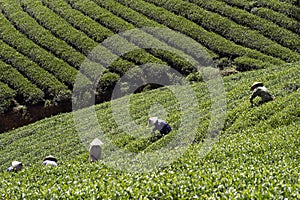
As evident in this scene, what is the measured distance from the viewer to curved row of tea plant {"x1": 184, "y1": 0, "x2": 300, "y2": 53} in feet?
138

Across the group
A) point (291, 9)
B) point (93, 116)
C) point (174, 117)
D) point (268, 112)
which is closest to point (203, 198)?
point (268, 112)

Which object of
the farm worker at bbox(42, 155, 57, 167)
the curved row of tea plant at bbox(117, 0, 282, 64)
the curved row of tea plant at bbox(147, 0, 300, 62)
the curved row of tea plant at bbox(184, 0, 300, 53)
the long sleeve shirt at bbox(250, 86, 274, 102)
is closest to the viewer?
the farm worker at bbox(42, 155, 57, 167)

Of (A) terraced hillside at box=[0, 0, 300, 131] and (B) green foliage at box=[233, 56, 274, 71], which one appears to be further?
(A) terraced hillside at box=[0, 0, 300, 131]

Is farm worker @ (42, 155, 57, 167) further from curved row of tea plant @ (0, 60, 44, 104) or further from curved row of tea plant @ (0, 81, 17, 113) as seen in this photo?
curved row of tea plant @ (0, 81, 17, 113)

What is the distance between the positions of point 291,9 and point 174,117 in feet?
83.2

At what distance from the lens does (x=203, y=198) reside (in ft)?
38.1

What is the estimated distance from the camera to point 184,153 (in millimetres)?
18750

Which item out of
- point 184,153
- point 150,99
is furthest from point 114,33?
point 184,153

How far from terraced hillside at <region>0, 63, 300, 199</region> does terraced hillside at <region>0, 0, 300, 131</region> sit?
213 inches

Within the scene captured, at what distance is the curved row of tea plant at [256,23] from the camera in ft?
138

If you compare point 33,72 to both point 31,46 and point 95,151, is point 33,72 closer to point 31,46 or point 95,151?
point 31,46

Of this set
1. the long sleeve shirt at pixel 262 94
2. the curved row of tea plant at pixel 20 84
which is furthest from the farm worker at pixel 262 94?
the curved row of tea plant at pixel 20 84

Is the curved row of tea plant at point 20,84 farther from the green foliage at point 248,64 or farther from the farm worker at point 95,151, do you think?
the farm worker at point 95,151

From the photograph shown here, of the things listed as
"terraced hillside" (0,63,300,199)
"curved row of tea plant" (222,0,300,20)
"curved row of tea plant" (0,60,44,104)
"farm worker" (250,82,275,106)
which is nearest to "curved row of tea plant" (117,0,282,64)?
"curved row of tea plant" (222,0,300,20)
